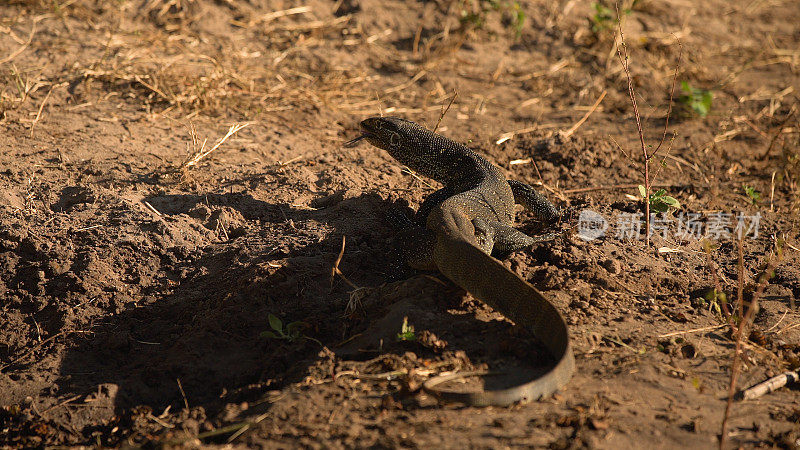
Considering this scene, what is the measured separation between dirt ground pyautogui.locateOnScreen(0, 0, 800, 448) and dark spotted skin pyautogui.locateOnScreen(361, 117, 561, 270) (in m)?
0.23

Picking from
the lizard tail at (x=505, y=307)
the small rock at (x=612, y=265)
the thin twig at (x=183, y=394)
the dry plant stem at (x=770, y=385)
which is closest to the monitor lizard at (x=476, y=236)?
the lizard tail at (x=505, y=307)

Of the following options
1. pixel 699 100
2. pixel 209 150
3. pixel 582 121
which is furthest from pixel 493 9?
pixel 209 150

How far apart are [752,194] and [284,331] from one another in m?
4.05

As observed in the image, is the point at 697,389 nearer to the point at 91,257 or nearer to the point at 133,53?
the point at 91,257

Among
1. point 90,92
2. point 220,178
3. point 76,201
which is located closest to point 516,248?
point 220,178

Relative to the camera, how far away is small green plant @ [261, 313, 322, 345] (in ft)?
12.6

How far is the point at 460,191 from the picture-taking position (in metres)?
5.17

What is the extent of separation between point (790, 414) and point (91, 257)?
410 cm

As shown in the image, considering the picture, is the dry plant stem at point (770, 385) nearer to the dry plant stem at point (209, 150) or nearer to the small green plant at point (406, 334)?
the small green plant at point (406, 334)

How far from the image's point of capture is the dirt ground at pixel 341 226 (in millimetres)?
3279

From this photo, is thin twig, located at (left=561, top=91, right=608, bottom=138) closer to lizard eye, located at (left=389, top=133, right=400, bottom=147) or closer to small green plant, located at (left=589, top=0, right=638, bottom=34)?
small green plant, located at (left=589, top=0, right=638, bottom=34)

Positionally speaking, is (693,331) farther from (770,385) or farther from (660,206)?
(660,206)

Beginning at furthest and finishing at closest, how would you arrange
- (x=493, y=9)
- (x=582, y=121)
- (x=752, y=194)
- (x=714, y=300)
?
(x=493, y=9) < (x=582, y=121) < (x=752, y=194) < (x=714, y=300)

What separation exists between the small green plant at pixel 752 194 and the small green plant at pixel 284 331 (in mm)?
3882
